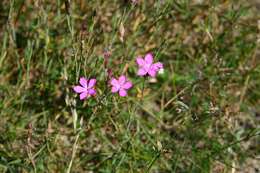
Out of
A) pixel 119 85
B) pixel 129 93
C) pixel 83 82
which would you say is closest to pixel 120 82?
pixel 119 85

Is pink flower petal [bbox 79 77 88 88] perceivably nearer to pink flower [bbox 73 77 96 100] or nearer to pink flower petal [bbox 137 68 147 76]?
pink flower [bbox 73 77 96 100]

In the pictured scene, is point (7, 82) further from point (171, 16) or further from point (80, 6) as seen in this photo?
point (171, 16)

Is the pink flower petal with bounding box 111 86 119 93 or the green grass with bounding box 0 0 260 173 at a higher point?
the pink flower petal with bounding box 111 86 119 93

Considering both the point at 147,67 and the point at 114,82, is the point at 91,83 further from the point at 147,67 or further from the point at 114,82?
the point at 147,67

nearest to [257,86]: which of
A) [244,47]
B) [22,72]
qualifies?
[244,47]

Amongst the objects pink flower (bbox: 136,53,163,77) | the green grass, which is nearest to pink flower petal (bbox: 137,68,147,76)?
pink flower (bbox: 136,53,163,77)

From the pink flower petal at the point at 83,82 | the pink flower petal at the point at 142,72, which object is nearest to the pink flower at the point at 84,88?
the pink flower petal at the point at 83,82

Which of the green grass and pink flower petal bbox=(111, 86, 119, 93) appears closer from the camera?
pink flower petal bbox=(111, 86, 119, 93)

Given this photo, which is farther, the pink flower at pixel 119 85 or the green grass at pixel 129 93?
the green grass at pixel 129 93

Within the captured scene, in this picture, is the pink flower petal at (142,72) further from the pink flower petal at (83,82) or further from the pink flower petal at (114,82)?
the pink flower petal at (83,82)
